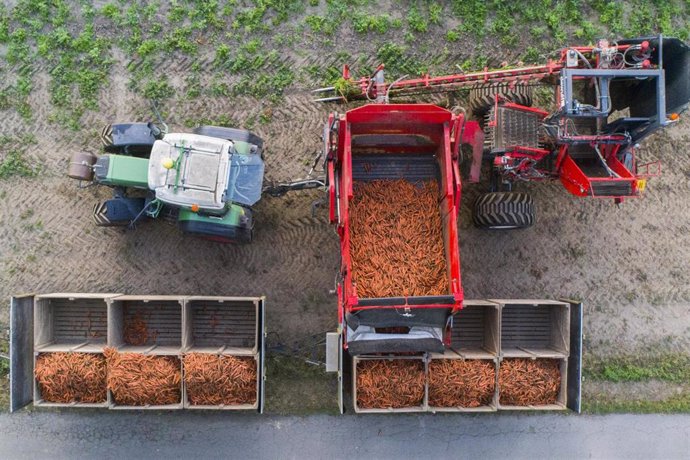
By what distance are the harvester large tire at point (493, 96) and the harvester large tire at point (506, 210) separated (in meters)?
1.30

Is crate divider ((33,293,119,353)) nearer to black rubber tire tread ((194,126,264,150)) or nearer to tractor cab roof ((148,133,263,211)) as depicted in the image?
tractor cab roof ((148,133,263,211))

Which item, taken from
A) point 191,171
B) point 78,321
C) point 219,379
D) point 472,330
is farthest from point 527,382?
point 78,321

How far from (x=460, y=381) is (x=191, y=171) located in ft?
15.5

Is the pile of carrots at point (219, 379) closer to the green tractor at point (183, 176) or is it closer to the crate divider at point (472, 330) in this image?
the green tractor at point (183, 176)

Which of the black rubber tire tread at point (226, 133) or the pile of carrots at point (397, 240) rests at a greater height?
the black rubber tire tread at point (226, 133)

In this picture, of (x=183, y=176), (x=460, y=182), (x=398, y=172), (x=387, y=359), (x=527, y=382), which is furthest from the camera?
(x=527, y=382)

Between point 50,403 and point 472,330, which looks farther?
point 472,330

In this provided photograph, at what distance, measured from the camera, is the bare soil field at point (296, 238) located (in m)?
7.55

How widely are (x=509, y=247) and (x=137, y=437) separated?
21.5 ft

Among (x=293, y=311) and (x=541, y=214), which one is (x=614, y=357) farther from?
(x=293, y=311)

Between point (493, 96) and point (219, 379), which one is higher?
point (493, 96)

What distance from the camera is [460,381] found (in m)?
6.80

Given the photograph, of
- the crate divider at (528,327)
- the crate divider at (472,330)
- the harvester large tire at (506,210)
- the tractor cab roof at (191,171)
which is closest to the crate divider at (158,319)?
the tractor cab roof at (191,171)

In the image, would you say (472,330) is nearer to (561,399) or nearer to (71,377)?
(561,399)
